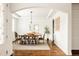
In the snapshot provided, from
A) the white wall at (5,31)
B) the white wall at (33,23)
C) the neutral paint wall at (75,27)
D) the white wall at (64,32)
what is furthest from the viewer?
the white wall at (33,23)

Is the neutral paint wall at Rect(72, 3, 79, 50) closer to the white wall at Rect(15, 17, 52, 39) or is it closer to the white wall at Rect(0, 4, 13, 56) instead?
the white wall at Rect(0, 4, 13, 56)

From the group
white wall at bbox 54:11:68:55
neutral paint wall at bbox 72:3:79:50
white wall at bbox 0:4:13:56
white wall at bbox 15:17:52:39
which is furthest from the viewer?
white wall at bbox 15:17:52:39

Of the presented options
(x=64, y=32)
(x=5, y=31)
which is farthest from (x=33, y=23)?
(x=5, y=31)

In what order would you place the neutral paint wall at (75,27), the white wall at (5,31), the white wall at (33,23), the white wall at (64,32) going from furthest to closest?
the white wall at (33,23)
the neutral paint wall at (75,27)
the white wall at (64,32)
the white wall at (5,31)

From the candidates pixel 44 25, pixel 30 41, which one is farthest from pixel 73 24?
pixel 44 25

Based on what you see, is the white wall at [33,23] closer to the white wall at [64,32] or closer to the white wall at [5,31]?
the white wall at [64,32]

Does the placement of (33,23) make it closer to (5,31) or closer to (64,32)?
(64,32)

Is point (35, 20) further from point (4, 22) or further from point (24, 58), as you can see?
point (24, 58)

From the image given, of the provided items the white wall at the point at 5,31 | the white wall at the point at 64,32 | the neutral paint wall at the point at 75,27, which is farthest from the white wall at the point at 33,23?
the white wall at the point at 5,31

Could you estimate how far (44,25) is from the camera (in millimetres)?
12906

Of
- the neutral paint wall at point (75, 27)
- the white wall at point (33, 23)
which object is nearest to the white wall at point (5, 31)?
the neutral paint wall at point (75, 27)

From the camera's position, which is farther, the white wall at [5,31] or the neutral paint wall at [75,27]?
the neutral paint wall at [75,27]

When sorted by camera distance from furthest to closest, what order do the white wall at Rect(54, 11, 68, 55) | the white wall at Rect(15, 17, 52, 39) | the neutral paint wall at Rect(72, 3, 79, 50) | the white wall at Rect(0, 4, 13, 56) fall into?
the white wall at Rect(15, 17, 52, 39) < the neutral paint wall at Rect(72, 3, 79, 50) < the white wall at Rect(54, 11, 68, 55) < the white wall at Rect(0, 4, 13, 56)

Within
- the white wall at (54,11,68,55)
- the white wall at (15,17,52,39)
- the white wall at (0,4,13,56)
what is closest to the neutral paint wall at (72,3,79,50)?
the white wall at (54,11,68,55)
